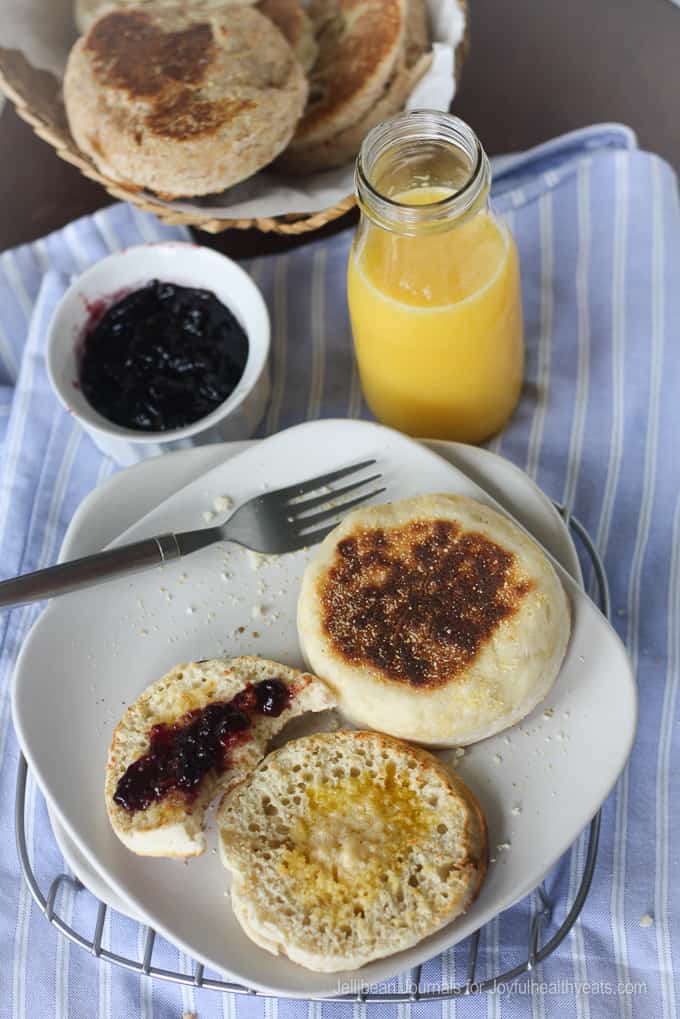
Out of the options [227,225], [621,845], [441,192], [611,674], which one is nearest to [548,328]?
[441,192]

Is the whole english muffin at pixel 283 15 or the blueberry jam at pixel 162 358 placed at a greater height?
the whole english muffin at pixel 283 15

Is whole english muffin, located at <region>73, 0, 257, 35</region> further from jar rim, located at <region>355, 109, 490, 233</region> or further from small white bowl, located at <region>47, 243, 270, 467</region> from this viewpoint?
jar rim, located at <region>355, 109, 490, 233</region>

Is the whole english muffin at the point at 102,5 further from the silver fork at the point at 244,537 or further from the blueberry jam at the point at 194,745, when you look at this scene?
the blueberry jam at the point at 194,745

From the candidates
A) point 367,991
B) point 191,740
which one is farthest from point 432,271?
point 367,991

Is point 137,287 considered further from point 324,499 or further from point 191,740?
point 191,740

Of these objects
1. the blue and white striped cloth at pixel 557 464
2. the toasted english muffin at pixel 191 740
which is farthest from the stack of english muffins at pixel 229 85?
the toasted english muffin at pixel 191 740

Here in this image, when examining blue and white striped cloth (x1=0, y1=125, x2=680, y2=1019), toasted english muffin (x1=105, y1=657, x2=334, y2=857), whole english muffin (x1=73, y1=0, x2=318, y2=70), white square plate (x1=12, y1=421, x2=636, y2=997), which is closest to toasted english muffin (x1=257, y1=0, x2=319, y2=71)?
whole english muffin (x1=73, y1=0, x2=318, y2=70)

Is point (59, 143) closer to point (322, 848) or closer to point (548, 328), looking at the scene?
point (548, 328)
